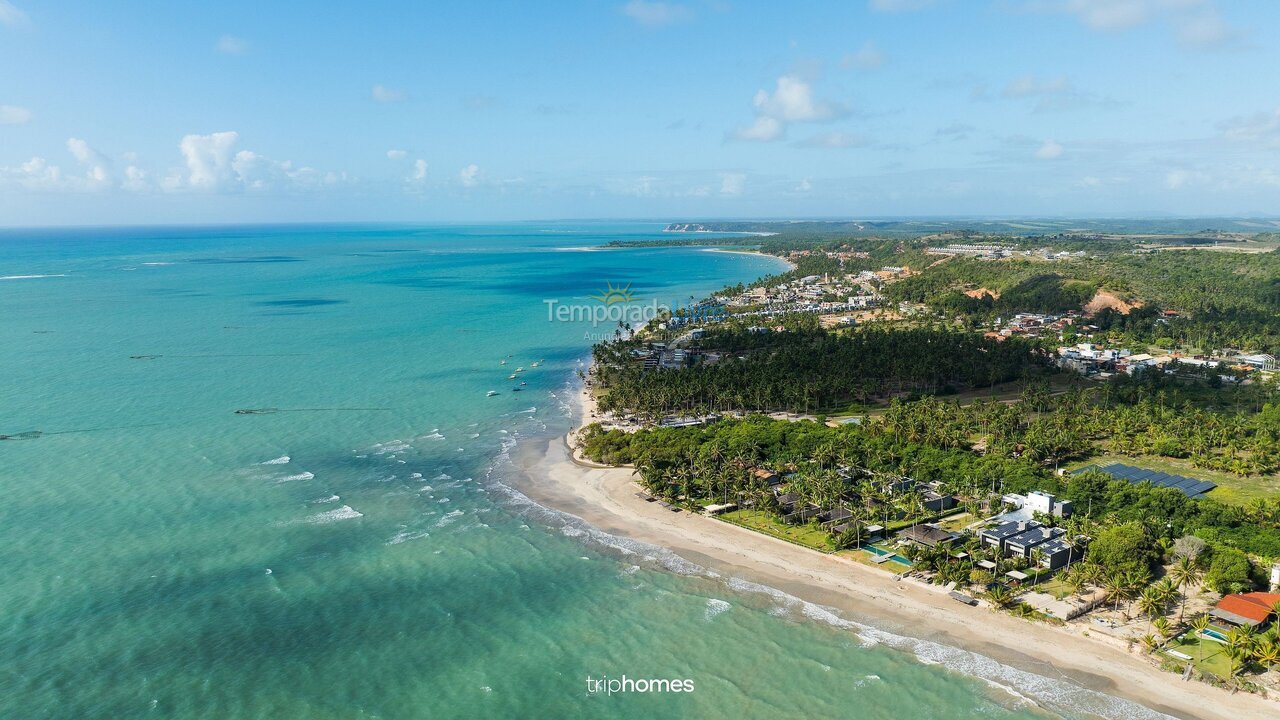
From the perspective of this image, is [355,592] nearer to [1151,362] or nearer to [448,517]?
[448,517]

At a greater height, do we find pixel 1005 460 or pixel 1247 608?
pixel 1005 460

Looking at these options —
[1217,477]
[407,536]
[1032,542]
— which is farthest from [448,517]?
[1217,477]

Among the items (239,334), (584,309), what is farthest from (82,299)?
(584,309)

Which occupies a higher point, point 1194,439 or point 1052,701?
point 1194,439

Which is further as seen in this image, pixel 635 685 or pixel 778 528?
pixel 778 528

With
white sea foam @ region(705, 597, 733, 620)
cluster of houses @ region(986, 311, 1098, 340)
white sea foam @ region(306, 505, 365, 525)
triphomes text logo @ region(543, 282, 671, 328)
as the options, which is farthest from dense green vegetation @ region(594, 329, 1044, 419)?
triphomes text logo @ region(543, 282, 671, 328)

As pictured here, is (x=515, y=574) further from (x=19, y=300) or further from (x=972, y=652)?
(x=19, y=300)
